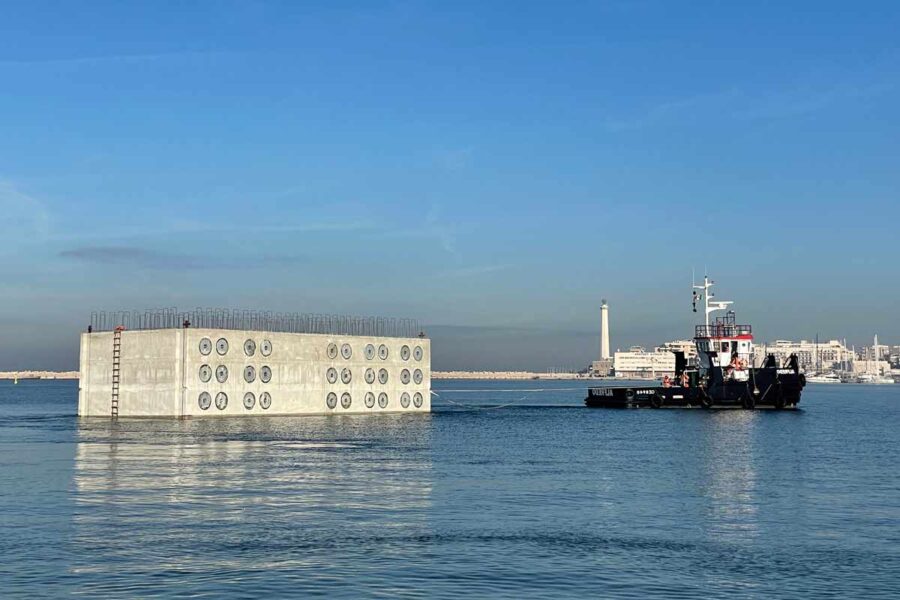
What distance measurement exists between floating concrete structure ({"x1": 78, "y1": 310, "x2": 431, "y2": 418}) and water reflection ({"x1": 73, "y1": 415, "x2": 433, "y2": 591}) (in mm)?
16433

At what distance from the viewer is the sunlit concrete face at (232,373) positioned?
82938mm

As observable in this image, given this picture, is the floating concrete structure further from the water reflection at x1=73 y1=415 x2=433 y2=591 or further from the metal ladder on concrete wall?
the water reflection at x1=73 y1=415 x2=433 y2=591

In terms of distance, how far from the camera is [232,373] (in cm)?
8594

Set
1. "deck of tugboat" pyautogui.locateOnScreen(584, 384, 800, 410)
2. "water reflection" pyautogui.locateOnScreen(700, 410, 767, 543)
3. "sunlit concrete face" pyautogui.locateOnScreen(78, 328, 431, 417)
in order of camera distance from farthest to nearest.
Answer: "deck of tugboat" pyautogui.locateOnScreen(584, 384, 800, 410) < "sunlit concrete face" pyautogui.locateOnScreen(78, 328, 431, 417) < "water reflection" pyautogui.locateOnScreen(700, 410, 767, 543)

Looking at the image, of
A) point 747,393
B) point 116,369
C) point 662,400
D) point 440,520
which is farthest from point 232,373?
point 662,400

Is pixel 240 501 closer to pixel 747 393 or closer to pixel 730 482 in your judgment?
pixel 730 482

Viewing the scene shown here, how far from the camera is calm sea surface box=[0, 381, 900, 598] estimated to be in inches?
920

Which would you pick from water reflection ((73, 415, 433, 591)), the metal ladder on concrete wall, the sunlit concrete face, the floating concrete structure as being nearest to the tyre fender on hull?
the sunlit concrete face

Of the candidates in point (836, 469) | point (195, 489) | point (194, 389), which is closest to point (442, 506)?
point (195, 489)

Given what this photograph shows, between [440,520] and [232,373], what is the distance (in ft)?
187

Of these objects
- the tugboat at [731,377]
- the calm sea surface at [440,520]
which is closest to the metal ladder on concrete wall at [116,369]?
the calm sea surface at [440,520]

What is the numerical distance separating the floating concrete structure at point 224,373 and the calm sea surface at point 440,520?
66.5 feet

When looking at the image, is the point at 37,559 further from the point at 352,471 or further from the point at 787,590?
the point at 352,471

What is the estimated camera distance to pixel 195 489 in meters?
38.7
